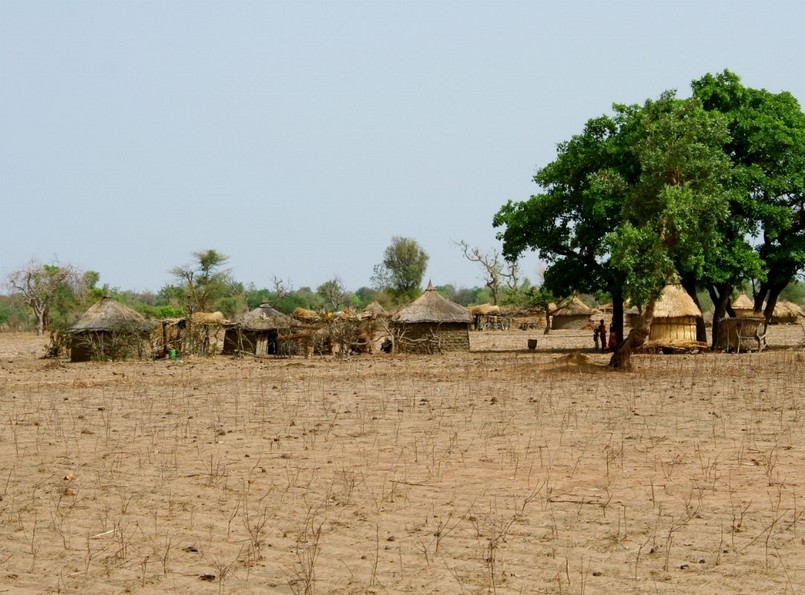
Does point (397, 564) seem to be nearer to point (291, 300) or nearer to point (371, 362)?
point (371, 362)

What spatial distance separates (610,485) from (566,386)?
8.00 meters

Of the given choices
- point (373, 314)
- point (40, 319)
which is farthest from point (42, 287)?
point (373, 314)

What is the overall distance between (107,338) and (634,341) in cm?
1452

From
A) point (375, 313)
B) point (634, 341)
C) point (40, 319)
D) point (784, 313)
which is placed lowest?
point (634, 341)

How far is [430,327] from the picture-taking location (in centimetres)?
2952

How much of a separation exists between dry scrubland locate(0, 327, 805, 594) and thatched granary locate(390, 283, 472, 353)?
14.4 metres

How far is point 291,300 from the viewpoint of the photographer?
249ft

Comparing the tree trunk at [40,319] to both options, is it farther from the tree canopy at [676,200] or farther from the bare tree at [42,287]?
the tree canopy at [676,200]

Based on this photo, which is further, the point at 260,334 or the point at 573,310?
the point at 573,310

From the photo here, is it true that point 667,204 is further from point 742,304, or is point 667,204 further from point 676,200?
point 742,304

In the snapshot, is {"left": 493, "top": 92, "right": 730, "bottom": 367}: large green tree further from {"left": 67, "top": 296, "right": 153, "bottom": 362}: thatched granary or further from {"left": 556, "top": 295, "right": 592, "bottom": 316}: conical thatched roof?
{"left": 556, "top": 295, "right": 592, "bottom": 316}: conical thatched roof

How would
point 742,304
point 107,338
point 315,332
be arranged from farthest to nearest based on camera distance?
point 742,304
point 315,332
point 107,338

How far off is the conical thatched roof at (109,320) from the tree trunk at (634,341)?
44.3 feet

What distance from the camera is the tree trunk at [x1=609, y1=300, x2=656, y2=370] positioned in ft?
64.0
